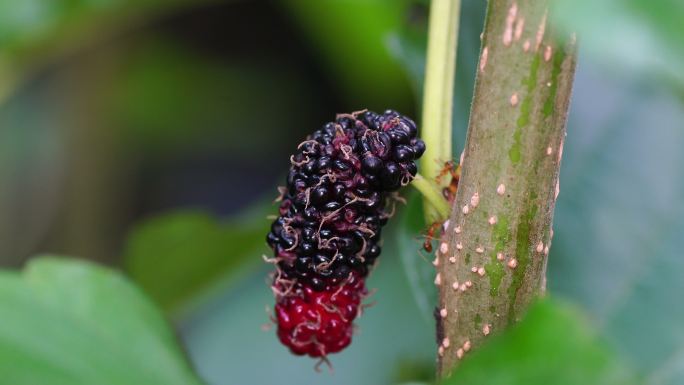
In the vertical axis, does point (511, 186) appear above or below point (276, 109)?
above

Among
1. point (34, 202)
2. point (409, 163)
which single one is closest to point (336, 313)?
point (409, 163)

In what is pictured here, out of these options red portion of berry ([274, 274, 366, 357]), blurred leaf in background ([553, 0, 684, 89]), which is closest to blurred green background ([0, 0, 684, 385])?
blurred leaf in background ([553, 0, 684, 89])

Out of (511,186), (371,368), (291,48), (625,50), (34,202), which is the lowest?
A: (371,368)

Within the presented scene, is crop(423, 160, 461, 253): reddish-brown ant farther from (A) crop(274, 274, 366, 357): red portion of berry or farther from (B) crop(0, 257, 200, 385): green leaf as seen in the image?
(B) crop(0, 257, 200, 385): green leaf

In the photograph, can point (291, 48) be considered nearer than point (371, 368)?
No

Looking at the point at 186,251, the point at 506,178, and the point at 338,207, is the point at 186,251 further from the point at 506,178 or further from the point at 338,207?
the point at 506,178

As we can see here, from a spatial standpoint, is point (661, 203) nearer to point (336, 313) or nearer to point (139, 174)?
point (336, 313)

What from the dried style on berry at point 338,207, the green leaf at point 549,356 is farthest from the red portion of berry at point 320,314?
the green leaf at point 549,356
